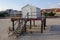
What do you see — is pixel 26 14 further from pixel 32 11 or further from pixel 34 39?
pixel 34 39

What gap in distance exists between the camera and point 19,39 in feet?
40.2

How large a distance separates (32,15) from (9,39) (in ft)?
22.2

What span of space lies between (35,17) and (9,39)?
661 centimetres

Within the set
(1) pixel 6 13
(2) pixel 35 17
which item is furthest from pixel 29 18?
(1) pixel 6 13

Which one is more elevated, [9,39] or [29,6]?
[29,6]

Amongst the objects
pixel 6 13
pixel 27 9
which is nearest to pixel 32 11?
pixel 27 9

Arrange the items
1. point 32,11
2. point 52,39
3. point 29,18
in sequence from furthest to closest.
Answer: point 32,11
point 29,18
point 52,39

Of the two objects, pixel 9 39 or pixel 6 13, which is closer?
pixel 9 39

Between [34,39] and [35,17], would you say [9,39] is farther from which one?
[35,17]

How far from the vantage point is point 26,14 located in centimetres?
1898

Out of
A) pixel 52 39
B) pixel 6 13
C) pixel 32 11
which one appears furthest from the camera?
pixel 6 13

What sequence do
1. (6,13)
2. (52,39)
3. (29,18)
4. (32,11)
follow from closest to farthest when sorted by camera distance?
(52,39) < (29,18) < (32,11) < (6,13)

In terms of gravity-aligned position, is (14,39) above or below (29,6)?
below

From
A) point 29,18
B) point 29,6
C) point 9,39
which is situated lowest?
point 9,39
